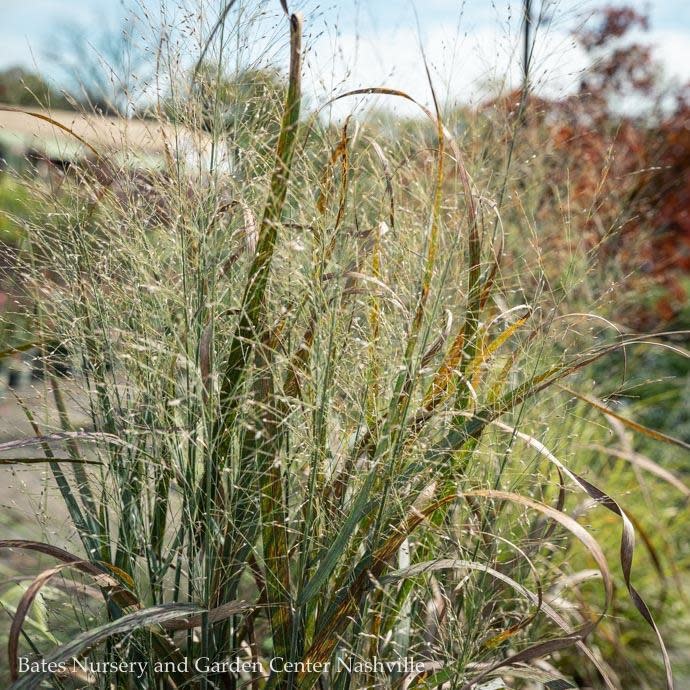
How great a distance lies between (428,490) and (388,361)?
223mm

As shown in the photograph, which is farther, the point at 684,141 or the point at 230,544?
the point at 684,141

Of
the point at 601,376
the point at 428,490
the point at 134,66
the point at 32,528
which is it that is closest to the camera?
the point at 428,490

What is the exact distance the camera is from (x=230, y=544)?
1.35 metres

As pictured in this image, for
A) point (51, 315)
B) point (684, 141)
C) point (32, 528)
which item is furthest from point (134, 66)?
point (684, 141)

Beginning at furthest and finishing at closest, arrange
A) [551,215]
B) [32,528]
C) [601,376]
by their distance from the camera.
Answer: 1. [601,376]
2. [551,215]
3. [32,528]

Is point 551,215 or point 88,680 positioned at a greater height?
point 551,215

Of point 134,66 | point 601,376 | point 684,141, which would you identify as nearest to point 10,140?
point 684,141

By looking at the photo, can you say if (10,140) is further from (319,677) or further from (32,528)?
(319,677)

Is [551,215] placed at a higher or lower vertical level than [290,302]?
higher

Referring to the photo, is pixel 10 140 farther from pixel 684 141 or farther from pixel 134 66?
pixel 134 66

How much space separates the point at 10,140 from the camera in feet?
45.1

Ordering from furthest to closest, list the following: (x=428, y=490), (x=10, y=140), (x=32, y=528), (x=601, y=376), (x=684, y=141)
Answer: (x=10, y=140) → (x=684, y=141) → (x=601, y=376) → (x=32, y=528) → (x=428, y=490)

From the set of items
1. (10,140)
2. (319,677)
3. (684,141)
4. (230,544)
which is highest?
(10,140)

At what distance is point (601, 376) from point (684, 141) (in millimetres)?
3503
